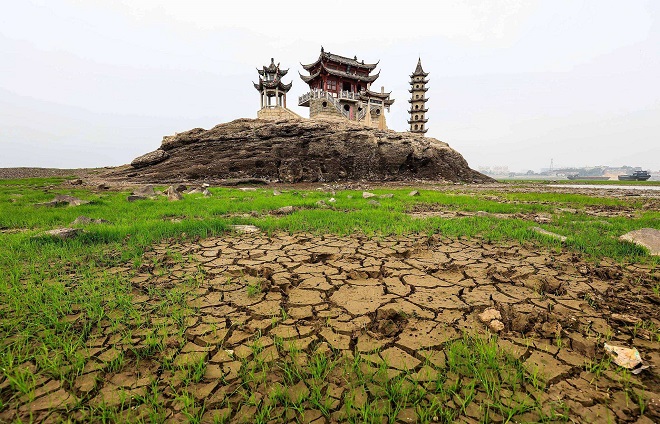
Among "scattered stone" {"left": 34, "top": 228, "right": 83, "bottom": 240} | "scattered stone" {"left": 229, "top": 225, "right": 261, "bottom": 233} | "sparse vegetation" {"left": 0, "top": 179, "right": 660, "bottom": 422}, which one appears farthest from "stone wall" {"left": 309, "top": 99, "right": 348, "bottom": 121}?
"sparse vegetation" {"left": 0, "top": 179, "right": 660, "bottom": 422}

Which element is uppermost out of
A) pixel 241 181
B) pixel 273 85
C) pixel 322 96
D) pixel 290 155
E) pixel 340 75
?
pixel 340 75

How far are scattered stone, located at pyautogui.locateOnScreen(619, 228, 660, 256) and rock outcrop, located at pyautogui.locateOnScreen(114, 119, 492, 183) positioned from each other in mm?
14805

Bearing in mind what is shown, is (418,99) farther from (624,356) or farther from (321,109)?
(624,356)

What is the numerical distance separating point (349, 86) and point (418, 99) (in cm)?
1237

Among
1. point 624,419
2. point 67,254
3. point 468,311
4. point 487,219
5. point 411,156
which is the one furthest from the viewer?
point 411,156

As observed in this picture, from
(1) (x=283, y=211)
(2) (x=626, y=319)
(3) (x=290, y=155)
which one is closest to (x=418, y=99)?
(3) (x=290, y=155)

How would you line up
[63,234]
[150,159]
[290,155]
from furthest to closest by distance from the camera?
1. [290,155]
2. [150,159]
3. [63,234]

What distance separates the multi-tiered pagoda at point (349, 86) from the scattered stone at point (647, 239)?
27904mm

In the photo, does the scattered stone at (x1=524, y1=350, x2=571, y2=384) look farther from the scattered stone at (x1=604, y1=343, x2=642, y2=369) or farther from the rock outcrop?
the rock outcrop

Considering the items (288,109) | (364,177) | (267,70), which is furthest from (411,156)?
(267,70)

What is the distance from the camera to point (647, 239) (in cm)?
352

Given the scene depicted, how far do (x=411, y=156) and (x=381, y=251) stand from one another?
57.1 ft

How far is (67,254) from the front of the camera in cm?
327

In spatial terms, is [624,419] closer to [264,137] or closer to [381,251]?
[381,251]
